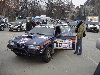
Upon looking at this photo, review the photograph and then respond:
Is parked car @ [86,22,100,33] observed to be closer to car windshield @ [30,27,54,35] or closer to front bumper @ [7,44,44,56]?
car windshield @ [30,27,54,35]

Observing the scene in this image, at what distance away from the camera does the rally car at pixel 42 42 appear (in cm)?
764

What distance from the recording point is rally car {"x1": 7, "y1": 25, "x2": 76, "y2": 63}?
7641 millimetres

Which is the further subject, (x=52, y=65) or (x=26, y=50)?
(x=52, y=65)

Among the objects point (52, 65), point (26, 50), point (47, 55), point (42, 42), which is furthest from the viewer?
point (47, 55)

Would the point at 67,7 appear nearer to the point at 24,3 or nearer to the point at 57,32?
the point at 24,3

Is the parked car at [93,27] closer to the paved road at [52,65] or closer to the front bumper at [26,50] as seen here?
the paved road at [52,65]

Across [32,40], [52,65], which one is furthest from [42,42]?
[52,65]

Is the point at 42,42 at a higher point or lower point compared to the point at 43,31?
lower

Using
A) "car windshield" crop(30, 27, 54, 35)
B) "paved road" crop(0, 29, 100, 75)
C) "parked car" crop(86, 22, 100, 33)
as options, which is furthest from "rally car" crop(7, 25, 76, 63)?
"parked car" crop(86, 22, 100, 33)

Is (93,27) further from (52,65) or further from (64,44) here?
(52,65)

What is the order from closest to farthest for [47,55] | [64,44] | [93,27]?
[47,55] < [64,44] < [93,27]

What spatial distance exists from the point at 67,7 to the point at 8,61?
171 feet

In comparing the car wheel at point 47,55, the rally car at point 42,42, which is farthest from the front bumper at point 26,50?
the car wheel at point 47,55

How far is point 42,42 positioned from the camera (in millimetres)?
7785
